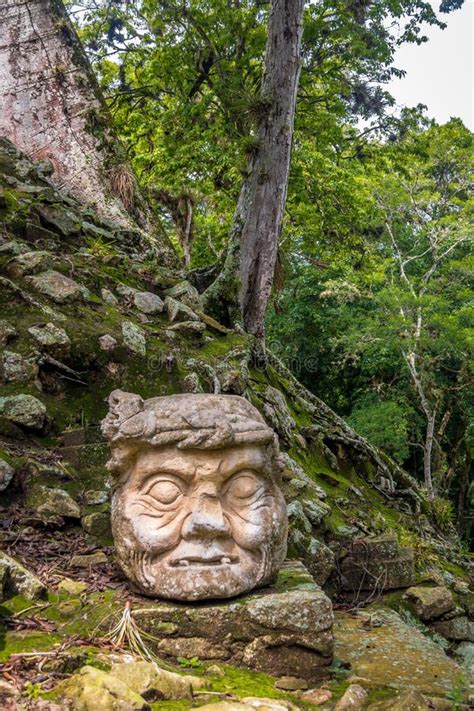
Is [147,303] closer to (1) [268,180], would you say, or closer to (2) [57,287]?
(2) [57,287]

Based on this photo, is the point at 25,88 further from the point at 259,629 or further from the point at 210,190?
the point at 259,629

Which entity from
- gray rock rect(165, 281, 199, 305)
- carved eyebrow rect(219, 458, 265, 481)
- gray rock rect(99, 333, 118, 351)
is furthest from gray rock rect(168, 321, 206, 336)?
carved eyebrow rect(219, 458, 265, 481)

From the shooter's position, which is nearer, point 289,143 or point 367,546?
point 367,546

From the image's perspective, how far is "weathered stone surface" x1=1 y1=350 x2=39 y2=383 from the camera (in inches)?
180

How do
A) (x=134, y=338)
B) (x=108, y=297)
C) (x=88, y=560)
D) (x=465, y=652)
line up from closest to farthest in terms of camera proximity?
(x=88, y=560) < (x=465, y=652) < (x=134, y=338) < (x=108, y=297)

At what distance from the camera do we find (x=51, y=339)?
15.9ft

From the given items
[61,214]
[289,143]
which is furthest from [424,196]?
[61,214]

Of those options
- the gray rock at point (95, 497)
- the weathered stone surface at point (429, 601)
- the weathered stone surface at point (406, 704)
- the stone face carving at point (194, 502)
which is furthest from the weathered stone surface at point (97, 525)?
the weathered stone surface at point (429, 601)

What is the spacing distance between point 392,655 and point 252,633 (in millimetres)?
912

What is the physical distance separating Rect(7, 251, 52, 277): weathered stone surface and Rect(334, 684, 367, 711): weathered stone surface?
4105 mm

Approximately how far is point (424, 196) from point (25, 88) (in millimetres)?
11658

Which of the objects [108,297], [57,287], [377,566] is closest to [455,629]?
[377,566]

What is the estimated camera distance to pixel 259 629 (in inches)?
111

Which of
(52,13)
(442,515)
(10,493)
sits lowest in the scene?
(442,515)
